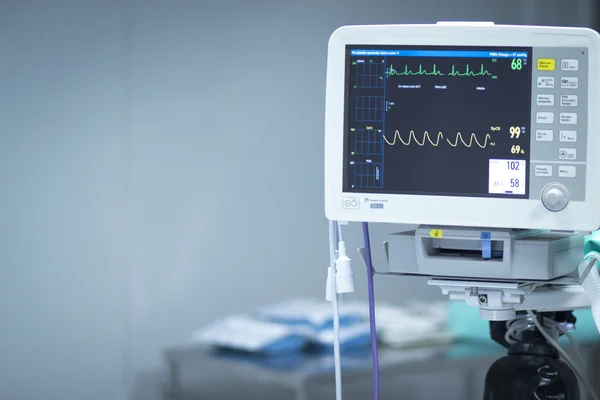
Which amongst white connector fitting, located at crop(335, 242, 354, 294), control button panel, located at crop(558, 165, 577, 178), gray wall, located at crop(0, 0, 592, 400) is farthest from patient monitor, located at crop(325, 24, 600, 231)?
gray wall, located at crop(0, 0, 592, 400)

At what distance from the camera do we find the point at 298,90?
8.61ft

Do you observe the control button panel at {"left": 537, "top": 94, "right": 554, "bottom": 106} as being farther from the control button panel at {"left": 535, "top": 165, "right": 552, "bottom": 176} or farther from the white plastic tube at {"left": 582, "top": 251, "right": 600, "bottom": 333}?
the white plastic tube at {"left": 582, "top": 251, "right": 600, "bottom": 333}

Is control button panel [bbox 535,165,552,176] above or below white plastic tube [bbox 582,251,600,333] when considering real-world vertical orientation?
above

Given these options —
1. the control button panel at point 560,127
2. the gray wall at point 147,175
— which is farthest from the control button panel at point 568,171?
the gray wall at point 147,175

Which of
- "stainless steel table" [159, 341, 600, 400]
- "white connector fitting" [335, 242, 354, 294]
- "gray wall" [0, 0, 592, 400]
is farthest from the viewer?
"stainless steel table" [159, 341, 600, 400]

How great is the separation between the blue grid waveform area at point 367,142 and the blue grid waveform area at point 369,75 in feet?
0.21

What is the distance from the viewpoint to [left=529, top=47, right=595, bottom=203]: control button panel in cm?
118

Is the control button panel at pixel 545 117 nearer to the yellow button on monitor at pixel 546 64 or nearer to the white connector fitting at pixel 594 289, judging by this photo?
the yellow button on monitor at pixel 546 64

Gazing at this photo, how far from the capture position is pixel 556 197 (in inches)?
46.3

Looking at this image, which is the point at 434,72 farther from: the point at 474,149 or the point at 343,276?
the point at 343,276

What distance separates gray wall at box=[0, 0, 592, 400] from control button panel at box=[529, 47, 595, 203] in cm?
145

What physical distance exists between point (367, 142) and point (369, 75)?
10 cm

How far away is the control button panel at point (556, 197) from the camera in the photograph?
1176mm

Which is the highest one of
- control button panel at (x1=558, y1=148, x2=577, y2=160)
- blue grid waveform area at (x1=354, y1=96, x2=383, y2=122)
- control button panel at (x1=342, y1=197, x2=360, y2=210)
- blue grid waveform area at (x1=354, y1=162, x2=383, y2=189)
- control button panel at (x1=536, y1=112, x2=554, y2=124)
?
blue grid waveform area at (x1=354, y1=96, x2=383, y2=122)
